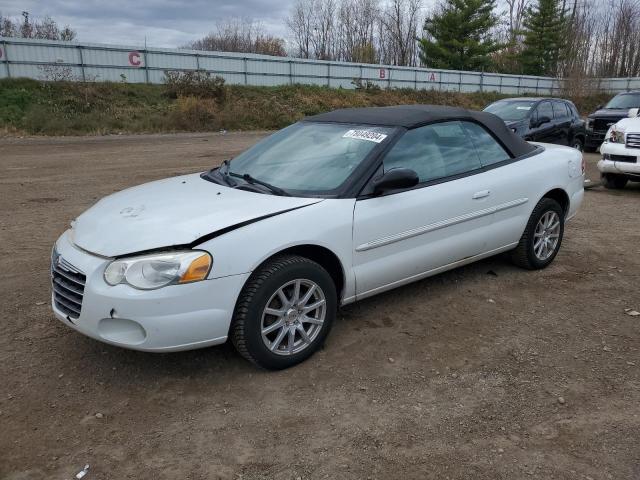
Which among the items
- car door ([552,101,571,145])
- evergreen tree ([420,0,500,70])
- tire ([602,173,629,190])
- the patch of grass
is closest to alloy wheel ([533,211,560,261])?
tire ([602,173,629,190])

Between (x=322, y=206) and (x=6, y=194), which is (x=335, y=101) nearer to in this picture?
(x=6, y=194)

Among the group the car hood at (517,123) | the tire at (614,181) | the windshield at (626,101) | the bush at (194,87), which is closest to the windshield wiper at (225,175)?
the tire at (614,181)

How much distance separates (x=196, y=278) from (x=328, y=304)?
3.08 feet

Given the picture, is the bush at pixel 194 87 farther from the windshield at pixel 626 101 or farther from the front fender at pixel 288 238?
the front fender at pixel 288 238

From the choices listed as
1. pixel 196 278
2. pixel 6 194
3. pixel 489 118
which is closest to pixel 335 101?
pixel 6 194

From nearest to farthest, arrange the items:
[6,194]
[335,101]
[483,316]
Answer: [483,316] → [6,194] → [335,101]

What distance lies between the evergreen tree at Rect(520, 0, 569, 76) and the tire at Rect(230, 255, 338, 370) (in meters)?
58.8

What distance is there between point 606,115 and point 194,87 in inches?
793

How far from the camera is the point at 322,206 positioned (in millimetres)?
3480

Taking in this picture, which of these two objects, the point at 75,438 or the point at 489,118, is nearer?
the point at 75,438

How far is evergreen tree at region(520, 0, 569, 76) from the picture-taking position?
55.0 meters

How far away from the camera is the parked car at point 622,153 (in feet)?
29.6

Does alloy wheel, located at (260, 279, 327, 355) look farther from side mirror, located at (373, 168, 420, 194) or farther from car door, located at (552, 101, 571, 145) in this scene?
car door, located at (552, 101, 571, 145)

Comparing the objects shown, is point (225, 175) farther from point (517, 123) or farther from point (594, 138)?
point (594, 138)
